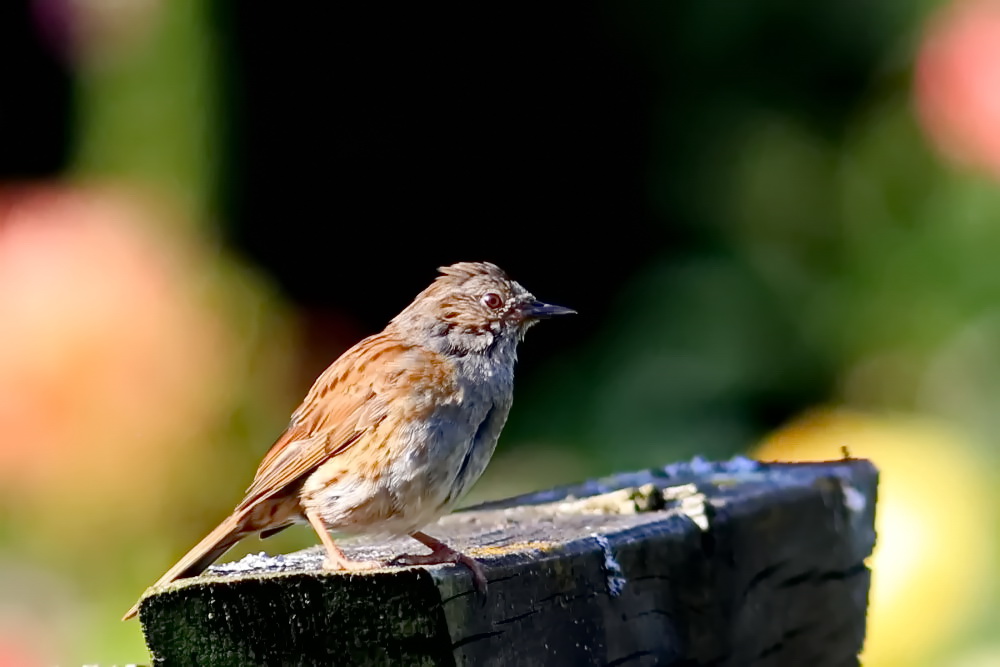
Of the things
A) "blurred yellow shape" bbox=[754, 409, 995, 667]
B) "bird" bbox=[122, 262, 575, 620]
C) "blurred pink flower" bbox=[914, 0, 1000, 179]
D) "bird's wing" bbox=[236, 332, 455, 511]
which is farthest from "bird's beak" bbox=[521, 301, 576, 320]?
"blurred pink flower" bbox=[914, 0, 1000, 179]

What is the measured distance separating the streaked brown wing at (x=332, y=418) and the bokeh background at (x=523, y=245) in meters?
1.39

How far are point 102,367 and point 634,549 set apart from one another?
267 centimetres

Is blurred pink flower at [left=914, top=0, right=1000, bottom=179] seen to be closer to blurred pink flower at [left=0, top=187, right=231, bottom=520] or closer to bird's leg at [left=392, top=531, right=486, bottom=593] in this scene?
blurred pink flower at [left=0, top=187, right=231, bottom=520]

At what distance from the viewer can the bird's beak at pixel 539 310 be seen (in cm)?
310

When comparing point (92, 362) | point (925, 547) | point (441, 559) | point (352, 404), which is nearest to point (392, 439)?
point (352, 404)

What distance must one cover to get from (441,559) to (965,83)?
4139 mm

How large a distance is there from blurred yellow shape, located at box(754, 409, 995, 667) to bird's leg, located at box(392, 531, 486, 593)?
1862 millimetres

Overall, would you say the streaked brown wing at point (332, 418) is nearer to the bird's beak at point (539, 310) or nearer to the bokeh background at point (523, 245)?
the bird's beak at point (539, 310)

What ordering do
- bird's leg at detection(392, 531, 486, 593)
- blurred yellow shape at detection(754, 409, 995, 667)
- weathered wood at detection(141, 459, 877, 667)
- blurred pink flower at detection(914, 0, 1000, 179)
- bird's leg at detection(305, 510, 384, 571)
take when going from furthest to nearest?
blurred pink flower at detection(914, 0, 1000, 179)
blurred yellow shape at detection(754, 409, 995, 667)
bird's leg at detection(305, 510, 384, 571)
bird's leg at detection(392, 531, 486, 593)
weathered wood at detection(141, 459, 877, 667)

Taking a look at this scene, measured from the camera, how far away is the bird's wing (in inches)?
108

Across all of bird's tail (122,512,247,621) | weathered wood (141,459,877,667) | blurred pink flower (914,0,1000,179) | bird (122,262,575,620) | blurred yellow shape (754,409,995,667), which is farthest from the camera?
blurred pink flower (914,0,1000,179)

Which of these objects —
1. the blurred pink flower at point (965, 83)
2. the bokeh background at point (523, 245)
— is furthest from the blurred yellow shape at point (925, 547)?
the blurred pink flower at point (965, 83)

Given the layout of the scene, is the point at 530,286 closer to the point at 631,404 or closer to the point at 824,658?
the point at 631,404

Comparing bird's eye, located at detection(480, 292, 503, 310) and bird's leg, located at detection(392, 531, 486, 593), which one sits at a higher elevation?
bird's eye, located at detection(480, 292, 503, 310)
